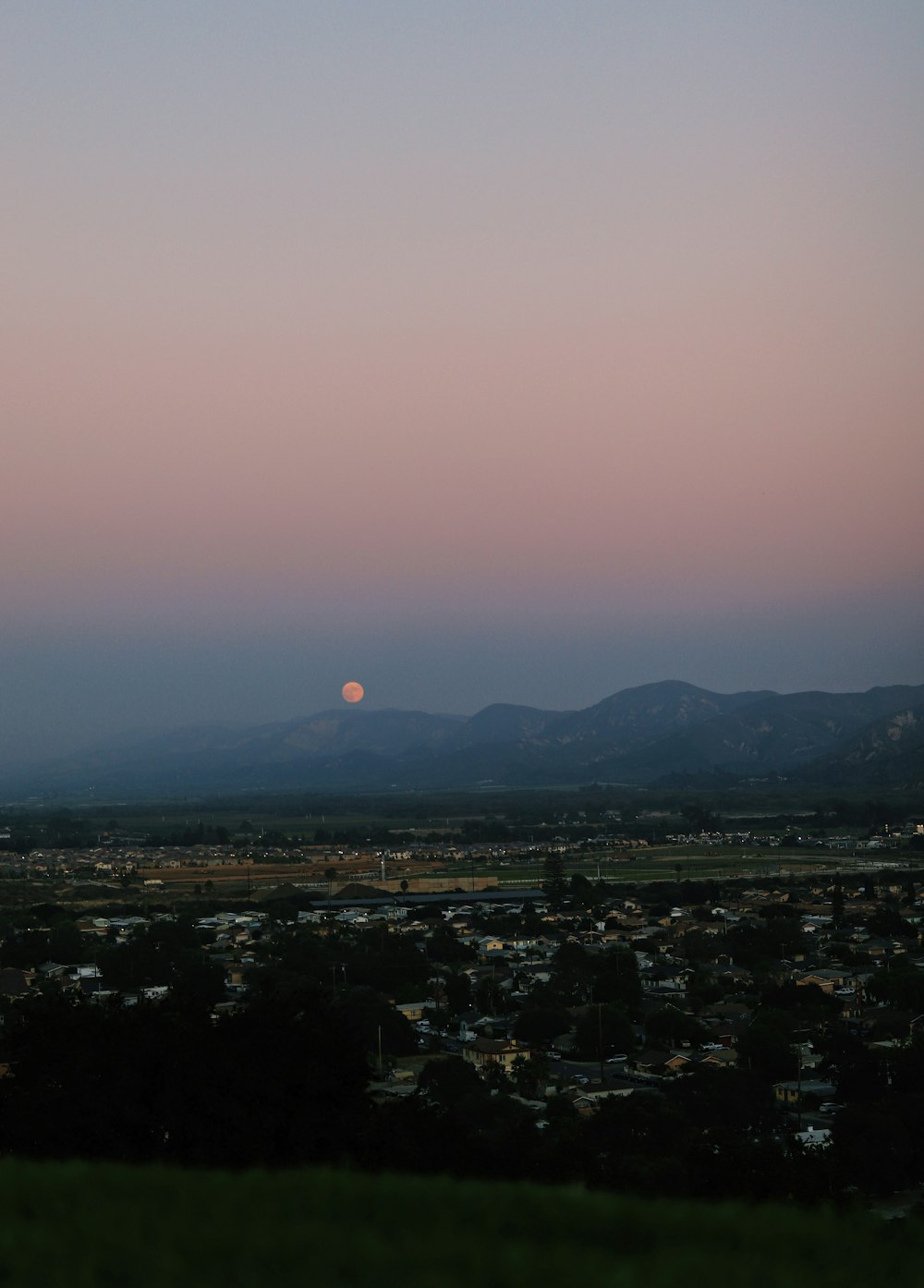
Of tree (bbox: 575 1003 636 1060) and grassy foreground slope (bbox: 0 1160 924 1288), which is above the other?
grassy foreground slope (bbox: 0 1160 924 1288)

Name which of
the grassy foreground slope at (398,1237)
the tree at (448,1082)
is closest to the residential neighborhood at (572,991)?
the tree at (448,1082)

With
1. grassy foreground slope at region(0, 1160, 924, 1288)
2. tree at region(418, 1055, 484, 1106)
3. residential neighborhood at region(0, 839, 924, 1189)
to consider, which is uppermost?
grassy foreground slope at region(0, 1160, 924, 1288)

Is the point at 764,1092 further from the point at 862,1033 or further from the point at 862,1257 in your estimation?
the point at 862,1257

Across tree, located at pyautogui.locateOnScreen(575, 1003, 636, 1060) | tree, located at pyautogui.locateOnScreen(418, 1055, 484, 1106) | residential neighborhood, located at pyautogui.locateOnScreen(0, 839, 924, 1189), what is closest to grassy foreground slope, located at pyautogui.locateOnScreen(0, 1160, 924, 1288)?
residential neighborhood, located at pyautogui.locateOnScreen(0, 839, 924, 1189)

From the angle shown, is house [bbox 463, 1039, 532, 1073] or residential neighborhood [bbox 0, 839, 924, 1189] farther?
house [bbox 463, 1039, 532, 1073]

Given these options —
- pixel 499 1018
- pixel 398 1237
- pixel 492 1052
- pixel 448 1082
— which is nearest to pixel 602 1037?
pixel 492 1052

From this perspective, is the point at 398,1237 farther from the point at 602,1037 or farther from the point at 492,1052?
the point at 602,1037

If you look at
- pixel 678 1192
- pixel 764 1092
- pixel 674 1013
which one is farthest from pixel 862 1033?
pixel 678 1192

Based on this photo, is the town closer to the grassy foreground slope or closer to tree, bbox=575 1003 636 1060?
tree, bbox=575 1003 636 1060
